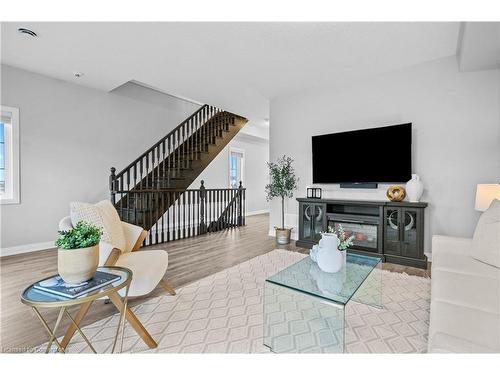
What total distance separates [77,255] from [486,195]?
11.7 feet

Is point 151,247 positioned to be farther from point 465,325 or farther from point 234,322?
point 465,325

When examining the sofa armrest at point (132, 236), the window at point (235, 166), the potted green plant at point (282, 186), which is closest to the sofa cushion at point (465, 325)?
the sofa armrest at point (132, 236)

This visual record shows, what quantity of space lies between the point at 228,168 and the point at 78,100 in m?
4.10

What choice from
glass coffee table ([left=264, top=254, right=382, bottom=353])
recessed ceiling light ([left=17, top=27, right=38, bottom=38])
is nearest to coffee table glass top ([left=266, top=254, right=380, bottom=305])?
glass coffee table ([left=264, top=254, right=382, bottom=353])

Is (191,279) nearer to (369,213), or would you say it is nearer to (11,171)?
(369,213)

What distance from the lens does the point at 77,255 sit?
1.35 meters

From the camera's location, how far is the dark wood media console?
324 cm

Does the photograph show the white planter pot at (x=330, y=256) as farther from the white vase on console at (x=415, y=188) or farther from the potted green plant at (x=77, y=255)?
the white vase on console at (x=415, y=188)

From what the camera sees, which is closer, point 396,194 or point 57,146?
point 396,194

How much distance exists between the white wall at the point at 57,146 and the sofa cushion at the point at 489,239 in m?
5.34

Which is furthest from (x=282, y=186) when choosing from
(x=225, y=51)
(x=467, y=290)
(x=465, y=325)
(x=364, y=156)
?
(x=465, y=325)

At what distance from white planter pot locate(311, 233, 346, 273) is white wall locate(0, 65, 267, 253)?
14.1ft

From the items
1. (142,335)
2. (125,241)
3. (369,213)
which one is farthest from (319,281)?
(369,213)

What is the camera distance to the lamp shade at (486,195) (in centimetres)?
258
